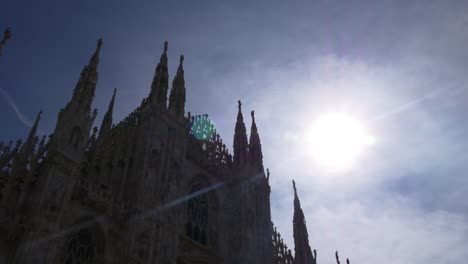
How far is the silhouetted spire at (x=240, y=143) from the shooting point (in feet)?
90.8

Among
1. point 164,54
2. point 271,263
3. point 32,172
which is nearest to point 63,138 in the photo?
point 32,172

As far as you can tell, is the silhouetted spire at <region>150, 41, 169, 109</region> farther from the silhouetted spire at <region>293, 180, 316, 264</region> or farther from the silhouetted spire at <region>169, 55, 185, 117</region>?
the silhouetted spire at <region>293, 180, 316, 264</region>

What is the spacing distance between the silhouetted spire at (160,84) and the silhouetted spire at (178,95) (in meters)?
0.84

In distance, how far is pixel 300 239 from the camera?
26234 mm

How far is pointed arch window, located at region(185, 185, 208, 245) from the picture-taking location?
72.9 ft

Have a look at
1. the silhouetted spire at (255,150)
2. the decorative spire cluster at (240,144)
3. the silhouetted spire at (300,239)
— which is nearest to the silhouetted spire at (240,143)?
the decorative spire cluster at (240,144)

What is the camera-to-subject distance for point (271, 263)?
76.0ft

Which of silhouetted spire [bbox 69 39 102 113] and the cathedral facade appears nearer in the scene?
the cathedral facade

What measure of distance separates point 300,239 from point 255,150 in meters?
6.47

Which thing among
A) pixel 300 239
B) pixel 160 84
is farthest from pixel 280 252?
pixel 160 84

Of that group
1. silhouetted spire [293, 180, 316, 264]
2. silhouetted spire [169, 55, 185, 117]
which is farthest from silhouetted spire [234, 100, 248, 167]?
silhouetted spire [169, 55, 185, 117]

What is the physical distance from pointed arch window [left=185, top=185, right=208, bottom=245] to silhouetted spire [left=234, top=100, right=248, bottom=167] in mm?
4262

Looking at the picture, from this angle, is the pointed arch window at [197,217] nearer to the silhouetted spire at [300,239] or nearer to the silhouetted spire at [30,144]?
the silhouetted spire at [300,239]

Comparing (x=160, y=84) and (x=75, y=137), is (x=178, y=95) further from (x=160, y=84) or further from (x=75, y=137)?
(x=75, y=137)
